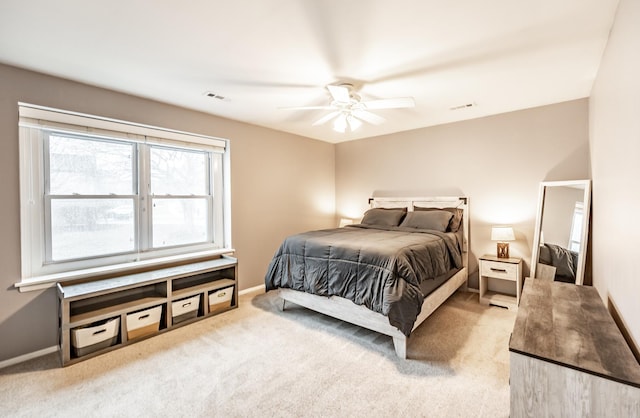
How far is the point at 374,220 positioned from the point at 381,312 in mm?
2144

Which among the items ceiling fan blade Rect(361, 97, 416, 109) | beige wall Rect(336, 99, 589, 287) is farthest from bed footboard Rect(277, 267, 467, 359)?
ceiling fan blade Rect(361, 97, 416, 109)

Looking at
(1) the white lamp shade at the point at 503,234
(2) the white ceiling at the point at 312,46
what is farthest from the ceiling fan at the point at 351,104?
(1) the white lamp shade at the point at 503,234

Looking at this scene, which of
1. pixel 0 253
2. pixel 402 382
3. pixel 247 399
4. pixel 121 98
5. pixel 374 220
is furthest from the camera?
pixel 374 220

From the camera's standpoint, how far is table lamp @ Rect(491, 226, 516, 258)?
3.38 metres

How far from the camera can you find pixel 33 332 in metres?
2.39

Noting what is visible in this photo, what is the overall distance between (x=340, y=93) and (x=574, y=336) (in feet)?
7.19

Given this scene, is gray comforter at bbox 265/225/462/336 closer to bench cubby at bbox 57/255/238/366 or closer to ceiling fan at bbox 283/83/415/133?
bench cubby at bbox 57/255/238/366

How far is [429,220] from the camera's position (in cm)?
378

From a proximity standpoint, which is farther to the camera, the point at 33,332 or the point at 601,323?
the point at 33,332

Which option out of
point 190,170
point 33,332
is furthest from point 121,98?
point 33,332

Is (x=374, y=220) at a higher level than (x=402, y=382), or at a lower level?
higher

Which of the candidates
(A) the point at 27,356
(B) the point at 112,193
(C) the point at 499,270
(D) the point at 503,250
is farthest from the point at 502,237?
(A) the point at 27,356

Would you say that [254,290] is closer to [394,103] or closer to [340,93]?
[340,93]

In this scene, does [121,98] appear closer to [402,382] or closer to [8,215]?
[8,215]
